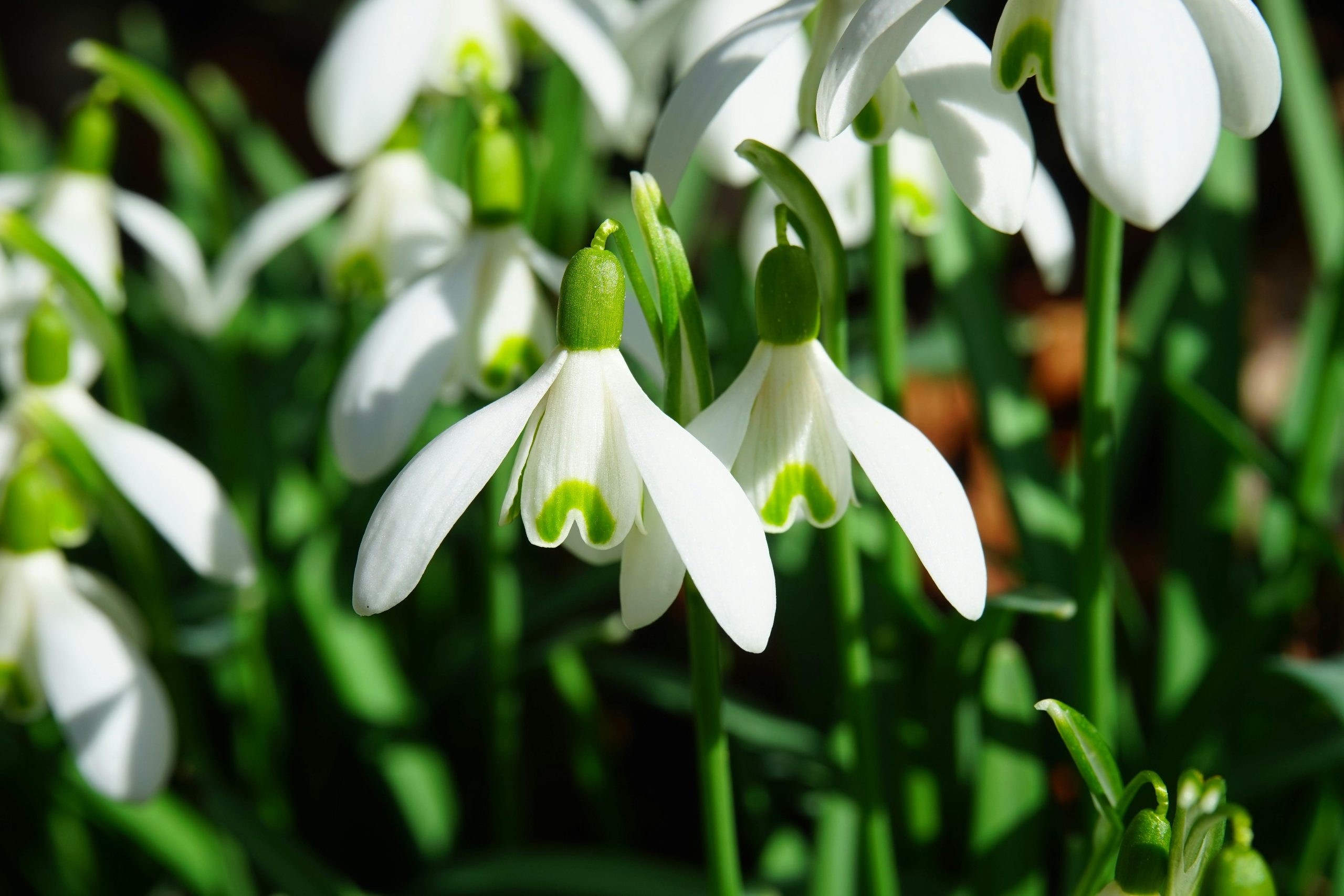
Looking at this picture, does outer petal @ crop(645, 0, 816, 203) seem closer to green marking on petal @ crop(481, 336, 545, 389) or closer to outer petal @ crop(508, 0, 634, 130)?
green marking on petal @ crop(481, 336, 545, 389)

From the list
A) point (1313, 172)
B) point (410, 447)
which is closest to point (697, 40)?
point (410, 447)

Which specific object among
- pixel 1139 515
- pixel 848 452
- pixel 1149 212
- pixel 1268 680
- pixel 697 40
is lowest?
pixel 1139 515

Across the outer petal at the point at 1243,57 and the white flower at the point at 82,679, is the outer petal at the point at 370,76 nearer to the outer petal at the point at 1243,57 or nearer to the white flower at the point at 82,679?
Answer: the white flower at the point at 82,679

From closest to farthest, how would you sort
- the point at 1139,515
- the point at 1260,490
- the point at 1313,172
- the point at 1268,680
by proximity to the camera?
the point at 1268,680 < the point at 1313,172 < the point at 1260,490 < the point at 1139,515

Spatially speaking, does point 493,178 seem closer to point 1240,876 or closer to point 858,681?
point 858,681

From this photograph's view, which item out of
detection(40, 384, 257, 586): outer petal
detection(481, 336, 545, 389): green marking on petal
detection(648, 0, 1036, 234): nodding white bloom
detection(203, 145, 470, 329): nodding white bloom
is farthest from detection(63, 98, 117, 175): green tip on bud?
detection(648, 0, 1036, 234): nodding white bloom

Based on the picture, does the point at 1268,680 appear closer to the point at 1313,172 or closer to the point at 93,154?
the point at 1313,172

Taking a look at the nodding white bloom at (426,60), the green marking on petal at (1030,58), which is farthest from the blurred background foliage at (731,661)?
the green marking on petal at (1030,58)
